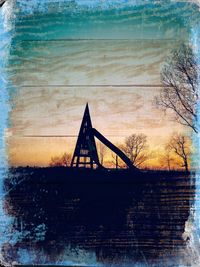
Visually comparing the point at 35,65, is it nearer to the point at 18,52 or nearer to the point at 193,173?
the point at 18,52

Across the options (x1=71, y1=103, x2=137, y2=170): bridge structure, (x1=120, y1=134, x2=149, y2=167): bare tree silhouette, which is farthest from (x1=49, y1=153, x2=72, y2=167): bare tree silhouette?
(x1=120, y1=134, x2=149, y2=167): bare tree silhouette

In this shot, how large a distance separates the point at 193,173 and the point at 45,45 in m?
0.69

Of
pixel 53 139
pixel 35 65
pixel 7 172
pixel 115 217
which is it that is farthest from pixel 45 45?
pixel 115 217

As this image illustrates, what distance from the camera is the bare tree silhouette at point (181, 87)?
4.60ft

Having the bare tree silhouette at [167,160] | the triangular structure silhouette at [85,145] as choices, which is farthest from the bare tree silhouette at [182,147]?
the triangular structure silhouette at [85,145]

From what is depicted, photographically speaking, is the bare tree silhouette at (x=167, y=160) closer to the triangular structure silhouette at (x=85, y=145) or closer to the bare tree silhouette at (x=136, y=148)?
the bare tree silhouette at (x=136, y=148)

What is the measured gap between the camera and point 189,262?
1376 mm

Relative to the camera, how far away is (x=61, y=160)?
4.69ft

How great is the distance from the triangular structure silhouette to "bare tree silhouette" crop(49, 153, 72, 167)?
2 cm

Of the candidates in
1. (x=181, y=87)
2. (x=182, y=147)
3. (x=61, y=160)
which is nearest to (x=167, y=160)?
(x=182, y=147)

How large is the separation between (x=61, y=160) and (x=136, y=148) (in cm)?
27

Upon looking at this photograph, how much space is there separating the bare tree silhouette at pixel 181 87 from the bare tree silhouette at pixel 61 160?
1.22 feet

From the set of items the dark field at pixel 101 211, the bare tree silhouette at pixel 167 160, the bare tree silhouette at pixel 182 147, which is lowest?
the dark field at pixel 101 211

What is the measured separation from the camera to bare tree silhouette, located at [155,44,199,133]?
4.60ft
